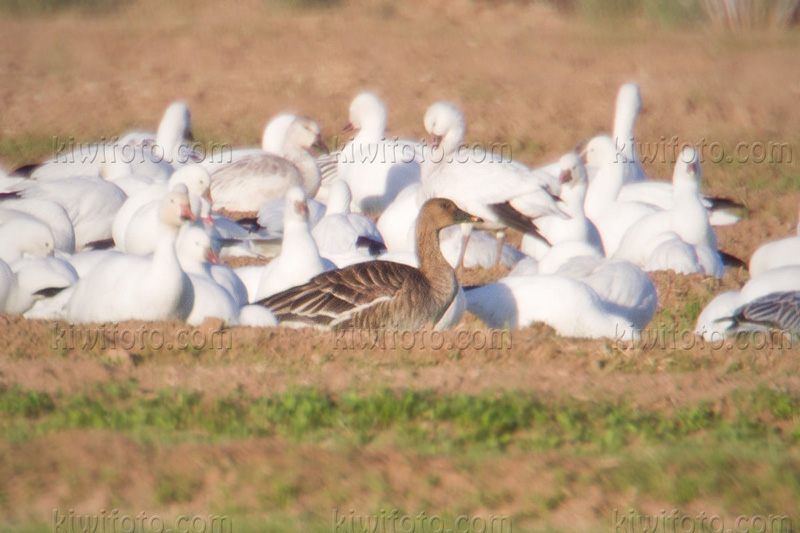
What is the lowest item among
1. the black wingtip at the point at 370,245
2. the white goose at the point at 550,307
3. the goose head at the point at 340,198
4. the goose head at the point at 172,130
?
the white goose at the point at 550,307

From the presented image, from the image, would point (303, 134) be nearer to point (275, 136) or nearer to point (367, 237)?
point (275, 136)

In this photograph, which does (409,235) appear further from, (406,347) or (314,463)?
(314,463)

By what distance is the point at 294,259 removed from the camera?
9273 mm

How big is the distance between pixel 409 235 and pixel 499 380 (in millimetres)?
5503

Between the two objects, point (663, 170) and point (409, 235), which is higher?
point (663, 170)

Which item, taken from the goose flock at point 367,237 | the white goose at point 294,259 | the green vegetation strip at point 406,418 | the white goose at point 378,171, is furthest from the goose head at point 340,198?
the green vegetation strip at point 406,418

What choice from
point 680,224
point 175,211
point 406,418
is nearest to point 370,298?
point 175,211

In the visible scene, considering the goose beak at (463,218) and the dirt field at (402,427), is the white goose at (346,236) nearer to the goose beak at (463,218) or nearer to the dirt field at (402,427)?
the dirt field at (402,427)

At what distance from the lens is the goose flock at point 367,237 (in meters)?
8.34

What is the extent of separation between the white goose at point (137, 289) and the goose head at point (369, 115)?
283 inches

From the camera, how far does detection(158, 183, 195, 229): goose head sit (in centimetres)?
898

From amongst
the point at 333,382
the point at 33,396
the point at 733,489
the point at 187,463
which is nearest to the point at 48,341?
the point at 33,396

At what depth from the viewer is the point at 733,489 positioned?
5047 mm

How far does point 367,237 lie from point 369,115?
4.69m
